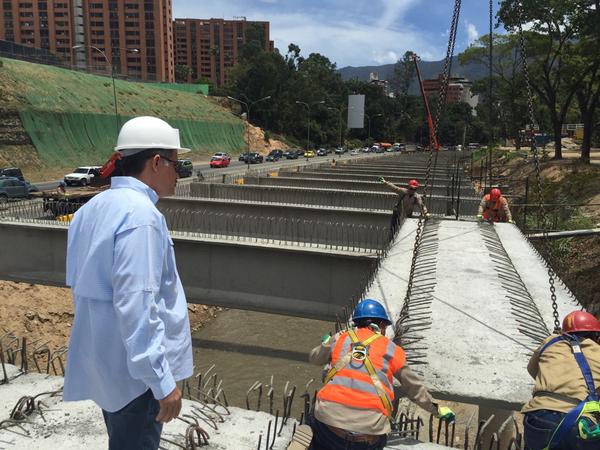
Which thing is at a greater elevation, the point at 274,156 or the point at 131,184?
the point at 131,184

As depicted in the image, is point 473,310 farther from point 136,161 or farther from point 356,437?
point 136,161

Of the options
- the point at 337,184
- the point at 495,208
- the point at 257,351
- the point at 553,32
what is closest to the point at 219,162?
the point at 337,184

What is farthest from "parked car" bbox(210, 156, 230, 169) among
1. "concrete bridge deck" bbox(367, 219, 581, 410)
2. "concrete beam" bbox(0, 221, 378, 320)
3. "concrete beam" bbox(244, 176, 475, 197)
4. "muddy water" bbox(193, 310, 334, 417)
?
"concrete bridge deck" bbox(367, 219, 581, 410)

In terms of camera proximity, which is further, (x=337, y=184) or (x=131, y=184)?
(x=337, y=184)

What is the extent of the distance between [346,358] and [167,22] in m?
151

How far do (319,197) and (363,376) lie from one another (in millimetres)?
17990

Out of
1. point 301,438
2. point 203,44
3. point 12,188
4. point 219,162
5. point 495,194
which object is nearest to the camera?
point 301,438

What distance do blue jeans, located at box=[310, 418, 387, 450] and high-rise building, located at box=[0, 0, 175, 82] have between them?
13757cm

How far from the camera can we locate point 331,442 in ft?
11.1

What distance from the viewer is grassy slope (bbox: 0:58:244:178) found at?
152 feet

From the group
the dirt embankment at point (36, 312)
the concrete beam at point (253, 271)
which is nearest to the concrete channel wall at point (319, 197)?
the dirt embankment at point (36, 312)

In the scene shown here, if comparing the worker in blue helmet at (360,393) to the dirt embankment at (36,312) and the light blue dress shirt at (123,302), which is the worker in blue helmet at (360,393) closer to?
the light blue dress shirt at (123,302)

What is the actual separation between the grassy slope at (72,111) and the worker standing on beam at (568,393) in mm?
46753

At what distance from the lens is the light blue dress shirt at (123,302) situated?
7.02 ft
